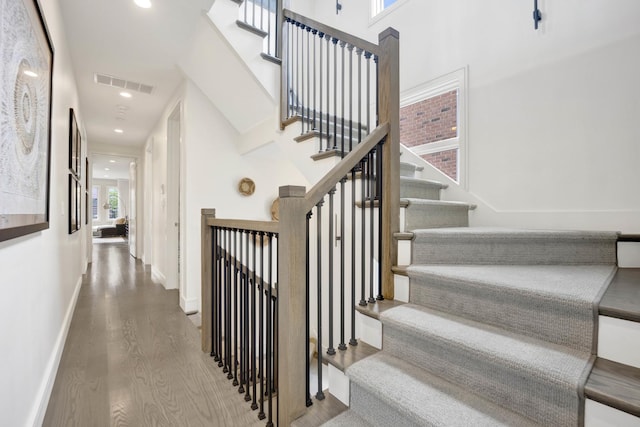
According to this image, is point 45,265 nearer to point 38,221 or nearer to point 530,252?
point 38,221

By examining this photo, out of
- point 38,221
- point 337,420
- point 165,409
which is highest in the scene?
point 38,221

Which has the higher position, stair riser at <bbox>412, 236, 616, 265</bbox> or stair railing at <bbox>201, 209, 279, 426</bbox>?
stair riser at <bbox>412, 236, 616, 265</bbox>

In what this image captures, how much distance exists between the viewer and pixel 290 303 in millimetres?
1327

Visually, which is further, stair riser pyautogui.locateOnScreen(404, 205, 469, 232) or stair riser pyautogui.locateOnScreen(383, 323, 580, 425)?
stair riser pyautogui.locateOnScreen(404, 205, 469, 232)

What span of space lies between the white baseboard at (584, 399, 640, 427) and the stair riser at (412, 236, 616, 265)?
894 mm

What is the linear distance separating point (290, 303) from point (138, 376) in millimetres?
1508

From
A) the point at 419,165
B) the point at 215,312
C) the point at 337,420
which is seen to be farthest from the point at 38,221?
the point at 419,165

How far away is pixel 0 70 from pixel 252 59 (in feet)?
6.97

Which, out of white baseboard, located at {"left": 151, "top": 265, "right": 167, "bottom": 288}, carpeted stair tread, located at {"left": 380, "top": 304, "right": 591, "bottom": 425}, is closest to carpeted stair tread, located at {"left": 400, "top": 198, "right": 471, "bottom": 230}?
carpeted stair tread, located at {"left": 380, "top": 304, "right": 591, "bottom": 425}

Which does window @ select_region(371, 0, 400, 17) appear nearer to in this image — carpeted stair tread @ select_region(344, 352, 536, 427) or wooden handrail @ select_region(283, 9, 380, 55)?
wooden handrail @ select_region(283, 9, 380, 55)

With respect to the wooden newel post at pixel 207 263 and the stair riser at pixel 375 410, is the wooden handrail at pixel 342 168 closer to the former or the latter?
the stair riser at pixel 375 410

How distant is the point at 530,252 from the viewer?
1723mm

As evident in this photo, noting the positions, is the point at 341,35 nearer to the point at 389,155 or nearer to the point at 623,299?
the point at 389,155

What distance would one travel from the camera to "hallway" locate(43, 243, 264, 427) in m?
1.65
